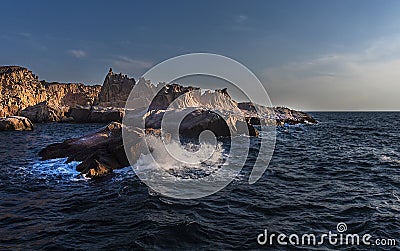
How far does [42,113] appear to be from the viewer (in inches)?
2945

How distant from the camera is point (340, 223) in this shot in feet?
29.8

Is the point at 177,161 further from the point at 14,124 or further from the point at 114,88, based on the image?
the point at 114,88

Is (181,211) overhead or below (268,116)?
below

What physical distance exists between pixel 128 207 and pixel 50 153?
13.3m

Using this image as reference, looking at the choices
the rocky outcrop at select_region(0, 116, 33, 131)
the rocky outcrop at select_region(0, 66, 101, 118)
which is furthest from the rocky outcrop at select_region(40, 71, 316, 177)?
the rocky outcrop at select_region(0, 66, 101, 118)

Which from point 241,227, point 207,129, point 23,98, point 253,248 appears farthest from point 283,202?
point 23,98

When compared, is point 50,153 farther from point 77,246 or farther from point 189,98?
point 189,98

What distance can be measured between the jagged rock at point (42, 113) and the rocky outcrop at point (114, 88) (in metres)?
26.6

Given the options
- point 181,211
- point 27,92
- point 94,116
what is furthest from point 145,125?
point 27,92

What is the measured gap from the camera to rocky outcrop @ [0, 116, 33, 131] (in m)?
46.8

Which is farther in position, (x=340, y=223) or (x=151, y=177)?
(x=151, y=177)

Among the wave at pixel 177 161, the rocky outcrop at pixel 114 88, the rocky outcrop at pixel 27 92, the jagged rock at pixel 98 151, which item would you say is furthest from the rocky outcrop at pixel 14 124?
the rocky outcrop at pixel 114 88

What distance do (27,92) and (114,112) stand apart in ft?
136

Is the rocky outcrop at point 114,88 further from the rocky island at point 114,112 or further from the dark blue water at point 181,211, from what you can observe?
the dark blue water at point 181,211
